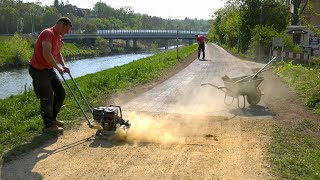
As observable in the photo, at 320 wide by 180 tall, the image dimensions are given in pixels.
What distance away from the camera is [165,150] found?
6359mm

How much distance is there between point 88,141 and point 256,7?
93.4ft

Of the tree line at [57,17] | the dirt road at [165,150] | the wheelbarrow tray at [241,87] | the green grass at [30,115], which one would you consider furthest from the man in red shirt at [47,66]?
the tree line at [57,17]

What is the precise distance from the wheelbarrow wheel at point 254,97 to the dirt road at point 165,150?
0.50 meters

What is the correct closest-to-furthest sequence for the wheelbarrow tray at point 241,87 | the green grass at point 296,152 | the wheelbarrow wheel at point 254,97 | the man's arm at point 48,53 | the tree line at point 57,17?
the green grass at point 296,152 → the man's arm at point 48,53 → the wheelbarrow tray at point 241,87 → the wheelbarrow wheel at point 254,97 → the tree line at point 57,17

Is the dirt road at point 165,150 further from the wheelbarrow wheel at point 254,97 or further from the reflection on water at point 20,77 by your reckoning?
the reflection on water at point 20,77

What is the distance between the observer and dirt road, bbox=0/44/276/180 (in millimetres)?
5383

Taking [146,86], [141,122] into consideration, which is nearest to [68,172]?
[141,122]

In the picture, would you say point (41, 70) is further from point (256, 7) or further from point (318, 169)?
point (256, 7)

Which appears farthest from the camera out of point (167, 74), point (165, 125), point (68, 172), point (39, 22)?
point (39, 22)

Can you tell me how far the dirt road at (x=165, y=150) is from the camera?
5.38 metres

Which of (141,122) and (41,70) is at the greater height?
(41,70)

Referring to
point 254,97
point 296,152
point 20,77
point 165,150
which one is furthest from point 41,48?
point 20,77

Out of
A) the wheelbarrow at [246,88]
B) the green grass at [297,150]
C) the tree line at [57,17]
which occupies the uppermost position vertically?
the tree line at [57,17]

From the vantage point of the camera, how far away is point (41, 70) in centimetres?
705
